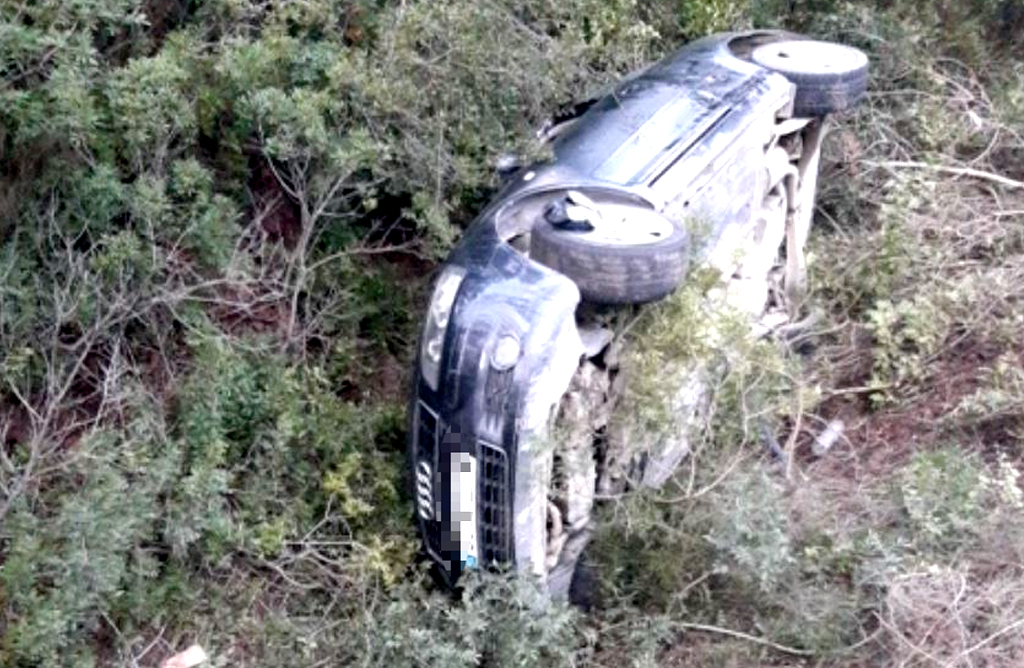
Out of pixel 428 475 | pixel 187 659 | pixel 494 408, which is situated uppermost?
pixel 494 408

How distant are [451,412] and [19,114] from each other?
71.9 inches

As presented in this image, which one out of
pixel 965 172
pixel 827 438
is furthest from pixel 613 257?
pixel 965 172

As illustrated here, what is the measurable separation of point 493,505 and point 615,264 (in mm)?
915

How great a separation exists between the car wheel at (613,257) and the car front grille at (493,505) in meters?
0.67

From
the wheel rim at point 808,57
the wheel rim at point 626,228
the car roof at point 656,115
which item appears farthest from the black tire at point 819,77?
the wheel rim at point 626,228

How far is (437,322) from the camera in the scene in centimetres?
520

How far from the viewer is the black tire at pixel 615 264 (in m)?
5.08

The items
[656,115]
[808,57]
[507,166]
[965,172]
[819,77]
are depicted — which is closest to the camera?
[507,166]

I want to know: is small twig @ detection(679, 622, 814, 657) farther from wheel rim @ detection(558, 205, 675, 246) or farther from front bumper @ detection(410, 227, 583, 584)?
wheel rim @ detection(558, 205, 675, 246)

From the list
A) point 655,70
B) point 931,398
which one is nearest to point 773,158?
point 655,70

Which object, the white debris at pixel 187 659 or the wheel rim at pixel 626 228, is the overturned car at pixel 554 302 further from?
the white debris at pixel 187 659

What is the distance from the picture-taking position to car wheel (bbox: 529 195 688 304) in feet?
16.7

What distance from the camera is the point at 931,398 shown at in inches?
255

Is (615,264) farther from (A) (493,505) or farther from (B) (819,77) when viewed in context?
(B) (819,77)
